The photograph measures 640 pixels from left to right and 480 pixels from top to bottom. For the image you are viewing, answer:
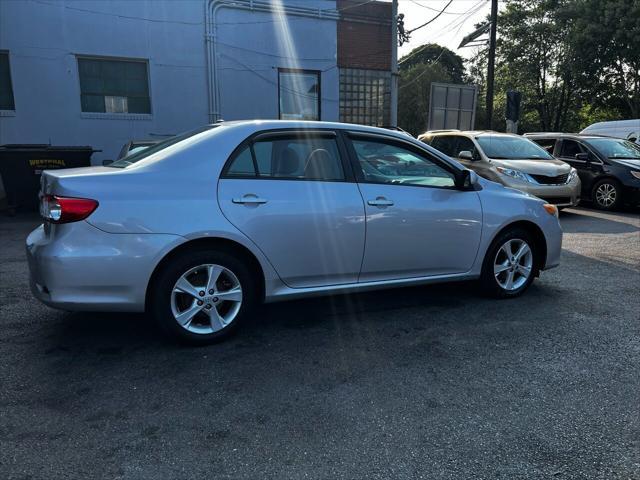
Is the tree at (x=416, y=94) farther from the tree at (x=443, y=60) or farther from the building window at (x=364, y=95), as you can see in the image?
the building window at (x=364, y=95)

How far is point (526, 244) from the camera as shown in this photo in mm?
4816

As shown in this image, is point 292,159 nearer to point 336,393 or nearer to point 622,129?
point 336,393

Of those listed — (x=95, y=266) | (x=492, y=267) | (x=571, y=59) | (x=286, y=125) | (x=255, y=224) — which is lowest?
(x=492, y=267)

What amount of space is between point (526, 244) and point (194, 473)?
367 centimetres

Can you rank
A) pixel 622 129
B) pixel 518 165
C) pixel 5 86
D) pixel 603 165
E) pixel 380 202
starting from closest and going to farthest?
pixel 380 202
pixel 518 165
pixel 603 165
pixel 5 86
pixel 622 129

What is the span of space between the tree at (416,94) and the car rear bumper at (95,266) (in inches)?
1416

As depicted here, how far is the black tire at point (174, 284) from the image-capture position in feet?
11.3

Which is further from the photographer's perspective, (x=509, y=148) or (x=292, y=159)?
(x=509, y=148)

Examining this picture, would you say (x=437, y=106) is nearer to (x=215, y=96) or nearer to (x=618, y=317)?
(x=215, y=96)

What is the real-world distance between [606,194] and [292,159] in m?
9.70

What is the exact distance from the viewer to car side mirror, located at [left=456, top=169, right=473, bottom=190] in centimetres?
438

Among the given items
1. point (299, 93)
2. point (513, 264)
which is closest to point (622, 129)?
point (299, 93)

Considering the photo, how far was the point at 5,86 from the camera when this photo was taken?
1134 cm

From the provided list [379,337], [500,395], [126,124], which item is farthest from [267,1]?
[500,395]
